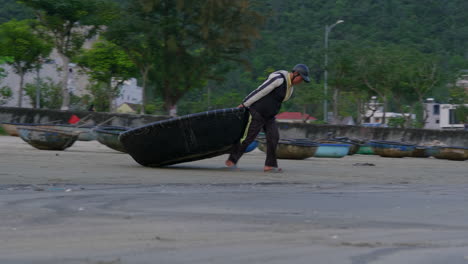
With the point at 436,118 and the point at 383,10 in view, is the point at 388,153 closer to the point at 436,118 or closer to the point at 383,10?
the point at 383,10

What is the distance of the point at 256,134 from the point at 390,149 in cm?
1115

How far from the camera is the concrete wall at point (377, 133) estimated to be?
1176 inches

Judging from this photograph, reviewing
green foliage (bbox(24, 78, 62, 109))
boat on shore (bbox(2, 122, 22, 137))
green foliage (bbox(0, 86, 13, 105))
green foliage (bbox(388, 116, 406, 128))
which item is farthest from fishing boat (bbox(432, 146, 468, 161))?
green foliage (bbox(0, 86, 13, 105))

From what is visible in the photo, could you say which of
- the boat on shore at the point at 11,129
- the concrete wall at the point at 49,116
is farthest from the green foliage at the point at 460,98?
the boat on shore at the point at 11,129

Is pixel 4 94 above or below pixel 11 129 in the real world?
above

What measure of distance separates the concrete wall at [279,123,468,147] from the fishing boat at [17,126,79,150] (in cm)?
1596

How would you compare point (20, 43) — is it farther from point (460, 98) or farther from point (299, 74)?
point (299, 74)

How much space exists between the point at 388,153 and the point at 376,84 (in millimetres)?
23350

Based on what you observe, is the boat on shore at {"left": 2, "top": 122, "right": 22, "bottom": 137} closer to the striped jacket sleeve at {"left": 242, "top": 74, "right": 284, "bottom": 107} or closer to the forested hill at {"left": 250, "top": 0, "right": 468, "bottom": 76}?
the striped jacket sleeve at {"left": 242, "top": 74, "right": 284, "bottom": 107}

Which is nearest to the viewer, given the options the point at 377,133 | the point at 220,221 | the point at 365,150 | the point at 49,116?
the point at 220,221

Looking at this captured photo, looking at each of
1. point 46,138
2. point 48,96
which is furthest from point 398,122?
point 46,138

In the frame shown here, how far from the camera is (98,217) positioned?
468cm

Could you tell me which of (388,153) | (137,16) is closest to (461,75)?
(137,16)

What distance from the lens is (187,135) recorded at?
1009 centimetres
